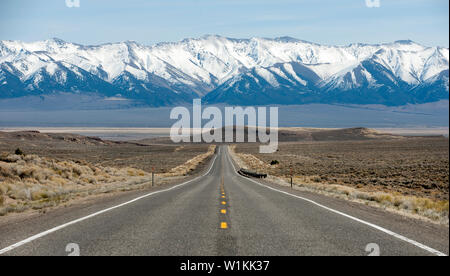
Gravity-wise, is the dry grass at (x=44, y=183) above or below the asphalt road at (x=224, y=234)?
below

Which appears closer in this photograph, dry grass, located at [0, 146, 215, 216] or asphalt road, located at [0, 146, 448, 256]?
asphalt road, located at [0, 146, 448, 256]

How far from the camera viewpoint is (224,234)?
32.4ft

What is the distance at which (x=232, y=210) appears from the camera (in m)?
14.2

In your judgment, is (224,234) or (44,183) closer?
(224,234)

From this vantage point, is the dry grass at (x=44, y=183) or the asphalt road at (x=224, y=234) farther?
the dry grass at (x=44, y=183)

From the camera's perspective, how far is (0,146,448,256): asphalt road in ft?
27.5

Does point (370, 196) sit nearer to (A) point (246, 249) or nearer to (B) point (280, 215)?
(B) point (280, 215)

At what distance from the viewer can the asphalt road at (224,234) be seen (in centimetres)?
839

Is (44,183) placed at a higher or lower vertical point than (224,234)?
lower

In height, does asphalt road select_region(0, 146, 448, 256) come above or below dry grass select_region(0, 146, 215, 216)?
above
